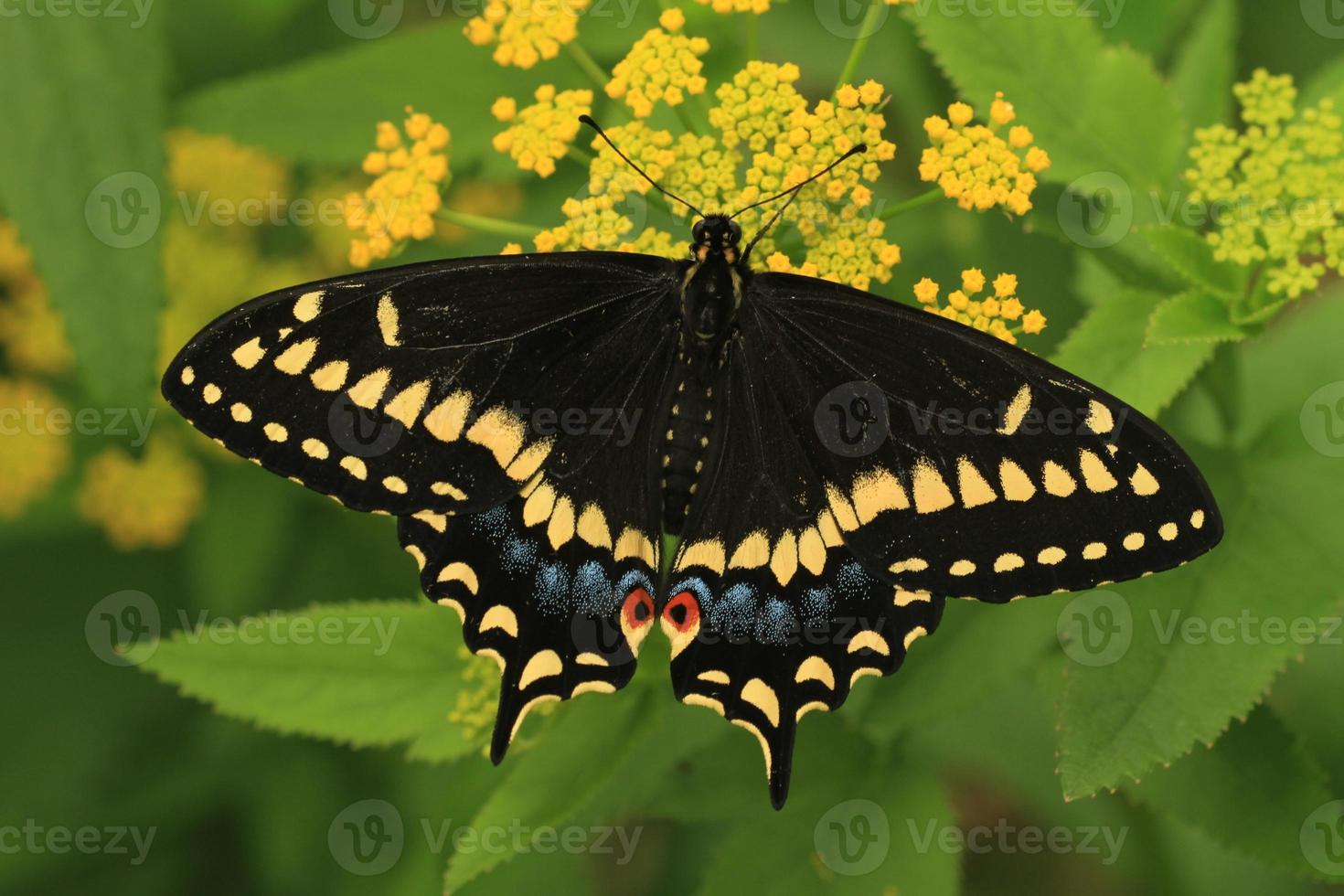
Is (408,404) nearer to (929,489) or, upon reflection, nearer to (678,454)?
(678,454)

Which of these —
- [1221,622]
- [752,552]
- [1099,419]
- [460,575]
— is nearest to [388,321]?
[460,575]

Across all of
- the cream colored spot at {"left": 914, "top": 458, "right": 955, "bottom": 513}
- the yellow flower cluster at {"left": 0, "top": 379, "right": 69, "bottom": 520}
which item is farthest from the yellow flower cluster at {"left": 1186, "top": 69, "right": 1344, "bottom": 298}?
the yellow flower cluster at {"left": 0, "top": 379, "right": 69, "bottom": 520}

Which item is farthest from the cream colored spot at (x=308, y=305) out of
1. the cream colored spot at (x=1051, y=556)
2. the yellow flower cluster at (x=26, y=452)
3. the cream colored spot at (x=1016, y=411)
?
the yellow flower cluster at (x=26, y=452)

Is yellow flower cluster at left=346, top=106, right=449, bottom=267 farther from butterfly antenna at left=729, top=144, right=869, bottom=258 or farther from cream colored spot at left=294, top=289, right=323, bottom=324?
butterfly antenna at left=729, top=144, right=869, bottom=258

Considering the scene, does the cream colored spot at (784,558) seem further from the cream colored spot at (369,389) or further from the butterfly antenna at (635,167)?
the cream colored spot at (369,389)

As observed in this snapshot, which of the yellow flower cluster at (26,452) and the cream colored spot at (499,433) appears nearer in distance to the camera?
the cream colored spot at (499,433)

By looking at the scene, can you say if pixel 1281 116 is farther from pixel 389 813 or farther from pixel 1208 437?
pixel 389 813

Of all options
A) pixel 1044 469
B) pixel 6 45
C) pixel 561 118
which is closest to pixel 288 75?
pixel 6 45
